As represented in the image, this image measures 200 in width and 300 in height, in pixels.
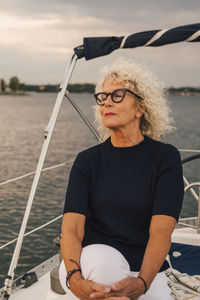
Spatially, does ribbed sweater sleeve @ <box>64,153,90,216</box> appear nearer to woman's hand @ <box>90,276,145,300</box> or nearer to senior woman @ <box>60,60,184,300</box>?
senior woman @ <box>60,60,184,300</box>

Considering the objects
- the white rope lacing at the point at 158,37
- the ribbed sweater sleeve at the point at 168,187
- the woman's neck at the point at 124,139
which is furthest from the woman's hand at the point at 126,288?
the white rope lacing at the point at 158,37

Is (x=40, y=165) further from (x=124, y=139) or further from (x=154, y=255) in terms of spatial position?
(x=154, y=255)

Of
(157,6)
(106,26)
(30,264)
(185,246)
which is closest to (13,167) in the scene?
(30,264)

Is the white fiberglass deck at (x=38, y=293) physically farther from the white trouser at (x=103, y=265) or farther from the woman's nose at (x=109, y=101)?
the woman's nose at (x=109, y=101)

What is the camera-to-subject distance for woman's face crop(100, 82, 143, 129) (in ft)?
5.74

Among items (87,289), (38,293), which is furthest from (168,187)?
(38,293)

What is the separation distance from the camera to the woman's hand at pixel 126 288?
141cm

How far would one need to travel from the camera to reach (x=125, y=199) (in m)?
1.67

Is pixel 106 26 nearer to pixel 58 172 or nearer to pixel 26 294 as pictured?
pixel 58 172

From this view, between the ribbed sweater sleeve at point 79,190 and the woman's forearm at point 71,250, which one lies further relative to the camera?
the ribbed sweater sleeve at point 79,190

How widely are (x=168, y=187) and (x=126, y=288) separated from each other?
1.52ft

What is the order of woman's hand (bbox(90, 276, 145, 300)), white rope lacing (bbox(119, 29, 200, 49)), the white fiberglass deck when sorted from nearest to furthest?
1. woman's hand (bbox(90, 276, 145, 300))
2. white rope lacing (bbox(119, 29, 200, 49))
3. the white fiberglass deck

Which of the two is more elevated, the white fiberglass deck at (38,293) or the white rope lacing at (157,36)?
the white rope lacing at (157,36)

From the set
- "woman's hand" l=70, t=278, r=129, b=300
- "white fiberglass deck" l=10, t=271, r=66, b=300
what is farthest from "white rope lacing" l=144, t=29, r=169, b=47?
"white fiberglass deck" l=10, t=271, r=66, b=300
